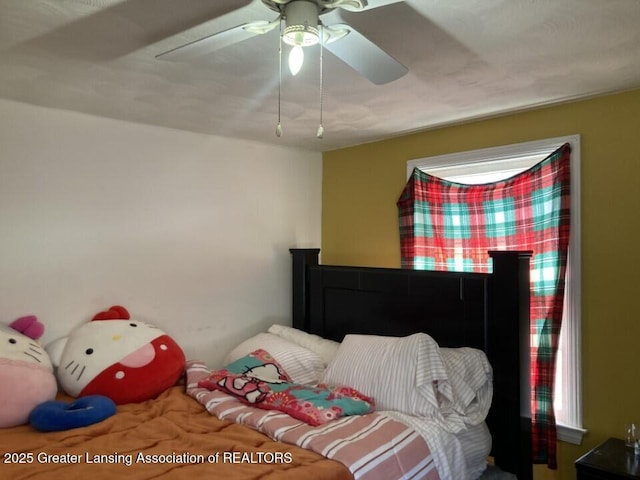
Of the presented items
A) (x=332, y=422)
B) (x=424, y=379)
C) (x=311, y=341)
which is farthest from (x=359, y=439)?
(x=311, y=341)

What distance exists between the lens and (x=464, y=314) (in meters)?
2.54

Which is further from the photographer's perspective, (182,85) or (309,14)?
(182,85)

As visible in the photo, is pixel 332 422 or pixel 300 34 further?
pixel 332 422

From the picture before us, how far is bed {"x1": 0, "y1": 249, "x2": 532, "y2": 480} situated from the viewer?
1.68 metres

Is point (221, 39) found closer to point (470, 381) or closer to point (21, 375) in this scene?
point (21, 375)

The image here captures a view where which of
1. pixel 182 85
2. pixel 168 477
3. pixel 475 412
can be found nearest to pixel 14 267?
pixel 182 85

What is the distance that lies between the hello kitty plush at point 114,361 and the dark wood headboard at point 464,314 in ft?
3.61

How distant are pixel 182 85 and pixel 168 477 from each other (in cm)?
160

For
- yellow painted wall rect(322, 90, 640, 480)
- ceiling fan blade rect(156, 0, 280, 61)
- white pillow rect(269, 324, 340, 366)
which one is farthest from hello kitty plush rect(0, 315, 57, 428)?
yellow painted wall rect(322, 90, 640, 480)

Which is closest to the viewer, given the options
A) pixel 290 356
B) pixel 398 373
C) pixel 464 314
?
pixel 398 373

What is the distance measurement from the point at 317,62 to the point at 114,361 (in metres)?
1.72

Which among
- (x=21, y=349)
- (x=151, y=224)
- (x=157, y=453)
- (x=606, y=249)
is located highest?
(x=151, y=224)

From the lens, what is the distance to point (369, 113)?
8.60 feet

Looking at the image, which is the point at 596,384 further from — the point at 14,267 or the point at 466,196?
the point at 14,267
